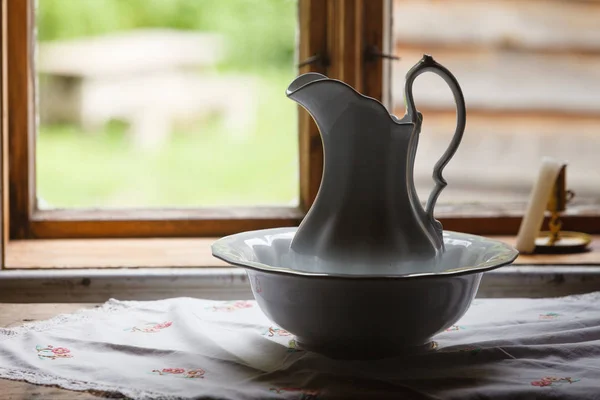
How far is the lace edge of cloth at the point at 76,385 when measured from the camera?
0.65m

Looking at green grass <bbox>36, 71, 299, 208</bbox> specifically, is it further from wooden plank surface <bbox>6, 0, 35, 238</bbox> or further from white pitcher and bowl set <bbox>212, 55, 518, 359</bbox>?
white pitcher and bowl set <bbox>212, 55, 518, 359</bbox>

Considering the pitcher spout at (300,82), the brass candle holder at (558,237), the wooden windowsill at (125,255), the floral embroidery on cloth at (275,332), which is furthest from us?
the brass candle holder at (558,237)

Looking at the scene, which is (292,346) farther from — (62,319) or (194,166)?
(194,166)

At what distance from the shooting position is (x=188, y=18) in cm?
162

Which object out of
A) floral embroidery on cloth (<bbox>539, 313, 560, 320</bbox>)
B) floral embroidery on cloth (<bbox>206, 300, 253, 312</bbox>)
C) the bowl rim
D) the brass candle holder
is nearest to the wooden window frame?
the brass candle holder

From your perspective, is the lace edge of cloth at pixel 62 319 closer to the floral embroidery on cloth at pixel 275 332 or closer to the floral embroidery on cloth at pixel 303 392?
the floral embroidery on cloth at pixel 275 332

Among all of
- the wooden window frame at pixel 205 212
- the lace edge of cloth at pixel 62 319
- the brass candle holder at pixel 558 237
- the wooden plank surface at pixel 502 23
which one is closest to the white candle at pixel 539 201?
the brass candle holder at pixel 558 237

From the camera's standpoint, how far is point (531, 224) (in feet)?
4.67

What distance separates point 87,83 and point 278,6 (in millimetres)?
460

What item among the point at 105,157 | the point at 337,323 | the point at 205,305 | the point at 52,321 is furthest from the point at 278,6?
the point at 337,323

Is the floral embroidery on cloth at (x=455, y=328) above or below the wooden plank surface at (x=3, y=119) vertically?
below

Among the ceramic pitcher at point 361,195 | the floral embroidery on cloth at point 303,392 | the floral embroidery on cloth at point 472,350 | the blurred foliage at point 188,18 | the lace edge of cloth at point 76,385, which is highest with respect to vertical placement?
the blurred foliage at point 188,18

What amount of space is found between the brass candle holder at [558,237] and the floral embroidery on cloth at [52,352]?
99 cm

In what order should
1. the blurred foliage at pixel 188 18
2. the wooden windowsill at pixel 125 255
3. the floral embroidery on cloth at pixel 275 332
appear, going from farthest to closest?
the blurred foliage at pixel 188 18 → the wooden windowsill at pixel 125 255 → the floral embroidery on cloth at pixel 275 332
